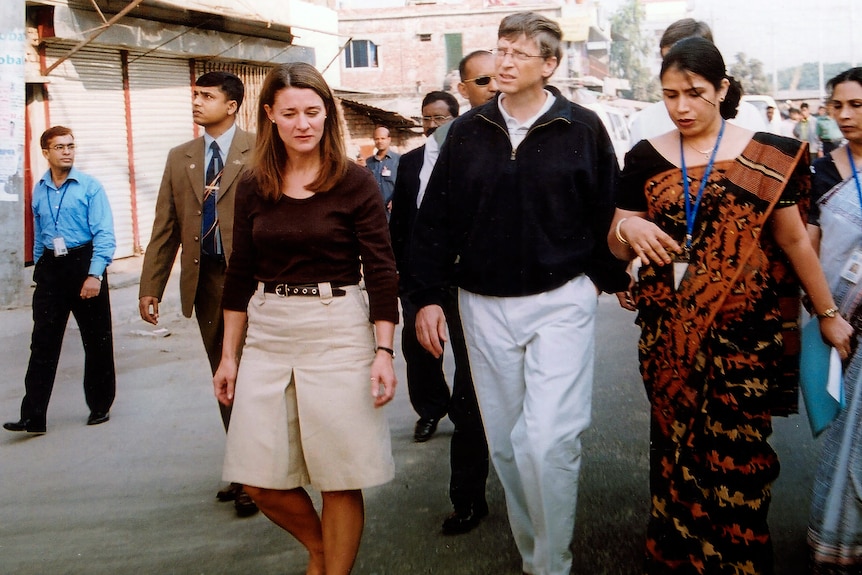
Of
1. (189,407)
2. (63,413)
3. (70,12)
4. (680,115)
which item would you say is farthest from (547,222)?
(70,12)

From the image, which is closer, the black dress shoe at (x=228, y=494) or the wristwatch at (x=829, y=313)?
the wristwatch at (x=829, y=313)

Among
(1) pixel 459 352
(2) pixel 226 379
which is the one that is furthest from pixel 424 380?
(2) pixel 226 379

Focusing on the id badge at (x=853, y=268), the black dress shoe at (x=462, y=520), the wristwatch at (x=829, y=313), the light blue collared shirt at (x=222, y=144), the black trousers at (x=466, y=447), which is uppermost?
the light blue collared shirt at (x=222, y=144)

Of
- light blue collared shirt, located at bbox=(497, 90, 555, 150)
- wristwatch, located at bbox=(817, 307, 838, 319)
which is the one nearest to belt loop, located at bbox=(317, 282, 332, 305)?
light blue collared shirt, located at bbox=(497, 90, 555, 150)

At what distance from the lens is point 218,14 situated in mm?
14969

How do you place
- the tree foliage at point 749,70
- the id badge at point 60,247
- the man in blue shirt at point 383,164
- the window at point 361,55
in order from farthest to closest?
1. the tree foliage at point 749,70
2. the window at point 361,55
3. the man in blue shirt at point 383,164
4. the id badge at point 60,247

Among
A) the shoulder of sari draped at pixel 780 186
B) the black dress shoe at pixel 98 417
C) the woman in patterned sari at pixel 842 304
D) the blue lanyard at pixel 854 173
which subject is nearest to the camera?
the shoulder of sari draped at pixel 780 186

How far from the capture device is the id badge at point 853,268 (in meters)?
3.89

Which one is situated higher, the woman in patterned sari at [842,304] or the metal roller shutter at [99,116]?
the metal roller shutter at [99,116]

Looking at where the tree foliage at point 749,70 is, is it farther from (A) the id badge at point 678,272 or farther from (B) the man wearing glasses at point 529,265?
(A) the id badge at point 678,272

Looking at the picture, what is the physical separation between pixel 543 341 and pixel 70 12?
10400 millimetres

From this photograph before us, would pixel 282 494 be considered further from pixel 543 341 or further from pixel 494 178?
pixel 494 178

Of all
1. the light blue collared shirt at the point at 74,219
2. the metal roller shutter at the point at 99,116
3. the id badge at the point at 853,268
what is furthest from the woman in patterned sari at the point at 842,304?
the metal roller shutter at the point at 99,116

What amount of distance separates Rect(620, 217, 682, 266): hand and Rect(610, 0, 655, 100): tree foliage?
7209cm
